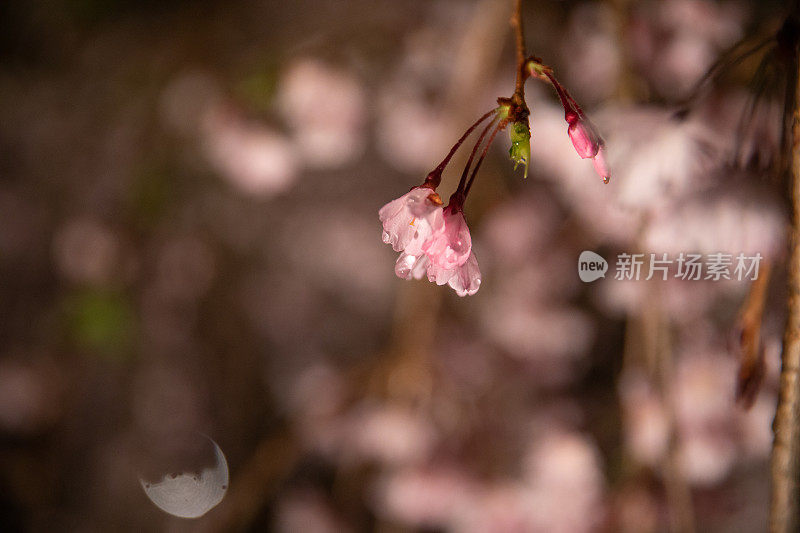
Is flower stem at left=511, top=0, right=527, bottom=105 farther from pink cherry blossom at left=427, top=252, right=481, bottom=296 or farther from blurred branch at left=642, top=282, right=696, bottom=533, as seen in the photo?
blurred branch at left=642, top=282, right=696, bottom=533

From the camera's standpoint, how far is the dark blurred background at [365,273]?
2.22 ft

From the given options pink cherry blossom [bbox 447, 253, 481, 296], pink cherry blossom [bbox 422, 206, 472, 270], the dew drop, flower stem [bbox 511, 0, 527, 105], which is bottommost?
the dew drop

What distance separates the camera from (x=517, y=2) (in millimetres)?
373

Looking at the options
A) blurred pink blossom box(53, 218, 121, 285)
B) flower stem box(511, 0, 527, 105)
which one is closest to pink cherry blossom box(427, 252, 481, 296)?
flower stem box(511, 0, 527, 105)

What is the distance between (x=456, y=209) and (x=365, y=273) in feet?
4.72

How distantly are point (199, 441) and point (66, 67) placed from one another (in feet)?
3.44

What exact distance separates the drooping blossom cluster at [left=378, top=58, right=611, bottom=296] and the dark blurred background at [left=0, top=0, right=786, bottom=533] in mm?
229

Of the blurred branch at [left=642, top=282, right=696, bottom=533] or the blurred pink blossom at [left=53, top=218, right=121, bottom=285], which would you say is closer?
the blurred branch at [left=642, top=282, right=696, bottom=533]

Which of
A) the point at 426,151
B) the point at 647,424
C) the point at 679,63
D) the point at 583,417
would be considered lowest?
the point at 647,424

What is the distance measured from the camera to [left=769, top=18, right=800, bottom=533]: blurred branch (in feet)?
1.21

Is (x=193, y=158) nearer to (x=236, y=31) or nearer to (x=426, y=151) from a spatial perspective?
(x=236, y=31)

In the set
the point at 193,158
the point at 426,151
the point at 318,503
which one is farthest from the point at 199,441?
the point at 426,151

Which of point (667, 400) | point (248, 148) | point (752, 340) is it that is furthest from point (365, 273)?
point (752, 340)

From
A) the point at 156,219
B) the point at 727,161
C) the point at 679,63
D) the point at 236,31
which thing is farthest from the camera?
the point at 156,219
